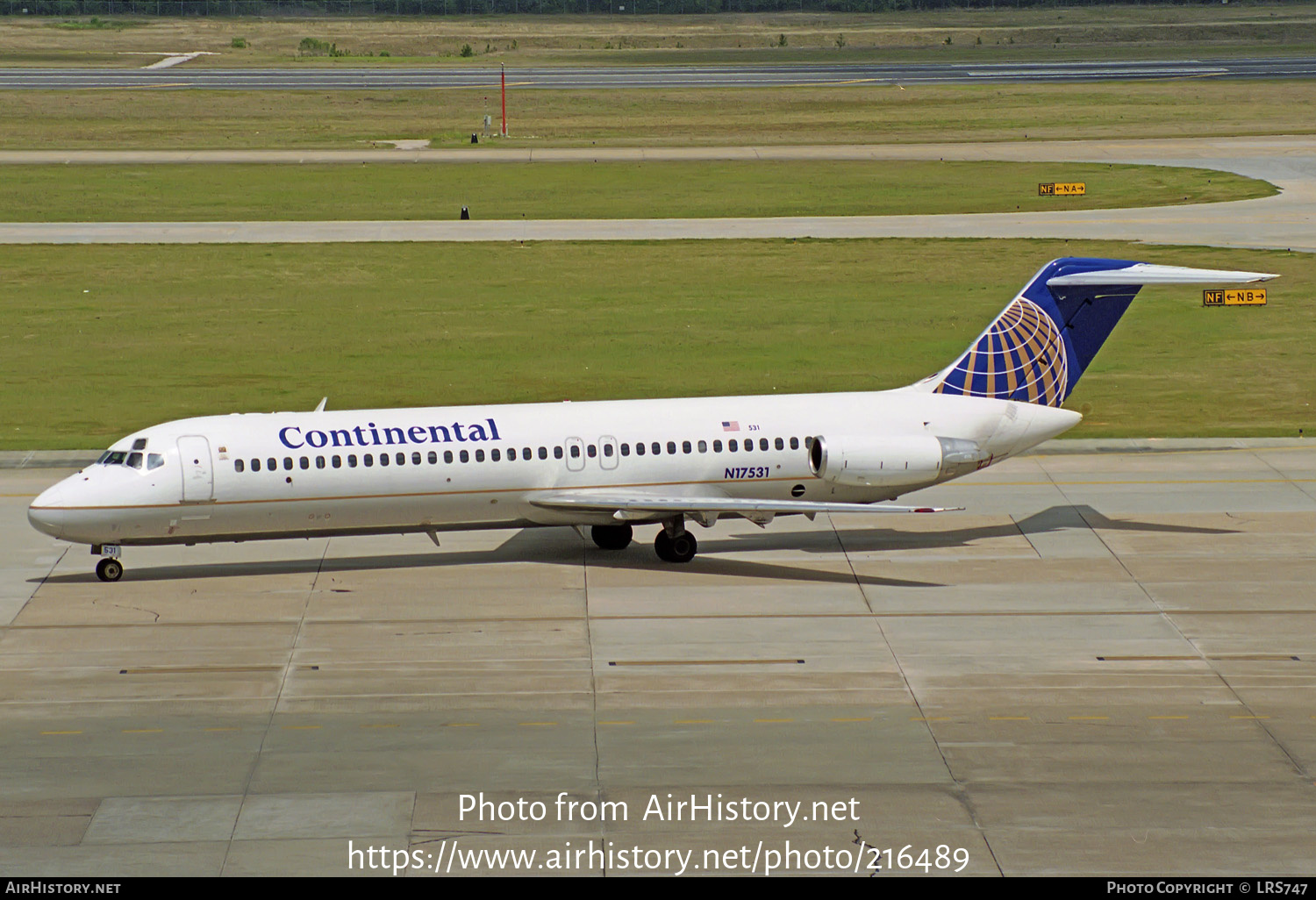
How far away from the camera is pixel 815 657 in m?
27.5

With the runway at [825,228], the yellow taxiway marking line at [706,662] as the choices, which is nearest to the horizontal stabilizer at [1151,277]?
the yellow taxiway marking line at [706,662]

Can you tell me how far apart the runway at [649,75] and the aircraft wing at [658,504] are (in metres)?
94.1

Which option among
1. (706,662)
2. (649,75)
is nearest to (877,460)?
(706,662)

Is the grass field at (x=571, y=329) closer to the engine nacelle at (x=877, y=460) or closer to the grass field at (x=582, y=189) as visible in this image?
the grass field at (x=582, y=189)

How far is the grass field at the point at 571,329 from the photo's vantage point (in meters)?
46.6

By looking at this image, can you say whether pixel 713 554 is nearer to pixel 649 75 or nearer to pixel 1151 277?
pixel 1151 277

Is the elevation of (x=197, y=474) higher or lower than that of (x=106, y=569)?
higher

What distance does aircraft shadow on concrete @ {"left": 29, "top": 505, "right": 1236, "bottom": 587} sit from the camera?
32344mm

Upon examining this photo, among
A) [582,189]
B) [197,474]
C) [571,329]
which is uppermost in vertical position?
[197,474]

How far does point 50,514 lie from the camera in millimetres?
30312

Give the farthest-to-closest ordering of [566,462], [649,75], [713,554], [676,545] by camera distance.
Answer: [649,75], [713,554], [676,545], [566,462]

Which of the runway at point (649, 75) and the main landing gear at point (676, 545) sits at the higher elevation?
the main landing gear at point (676, 545)

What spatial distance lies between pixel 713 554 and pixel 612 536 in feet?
7.14

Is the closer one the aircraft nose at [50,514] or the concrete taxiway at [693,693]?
the concrete taxiway at [693,693]
